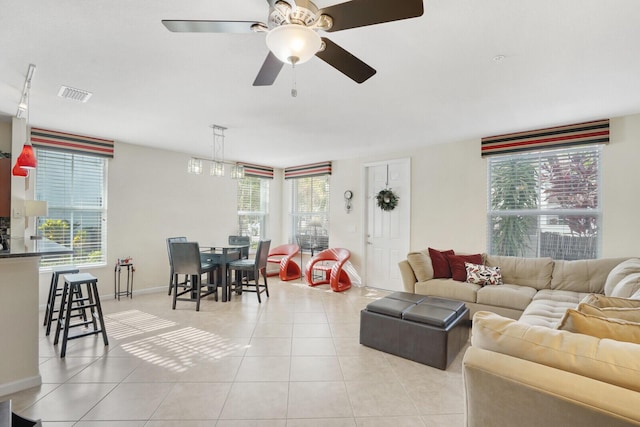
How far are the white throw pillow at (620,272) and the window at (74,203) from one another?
20.6ft

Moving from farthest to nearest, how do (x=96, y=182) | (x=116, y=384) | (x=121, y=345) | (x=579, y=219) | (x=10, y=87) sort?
(x=96, y=182), (x=579, y=219), (x=121, y=345), (x=10, y=87), (x=116, y=384)

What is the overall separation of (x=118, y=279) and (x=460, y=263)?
5.00 meters

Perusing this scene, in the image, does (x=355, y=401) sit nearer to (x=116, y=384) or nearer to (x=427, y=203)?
(x=116, y=384)

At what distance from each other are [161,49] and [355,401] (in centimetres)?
279

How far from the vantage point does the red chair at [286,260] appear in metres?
6.05

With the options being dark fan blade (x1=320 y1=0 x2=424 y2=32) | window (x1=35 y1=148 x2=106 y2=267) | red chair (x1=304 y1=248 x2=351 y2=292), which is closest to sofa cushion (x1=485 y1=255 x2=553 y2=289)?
red chair (x1=304 y1=248 x2=351 y2=292)

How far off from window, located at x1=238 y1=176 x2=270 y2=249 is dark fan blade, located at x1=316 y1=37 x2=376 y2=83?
4856mm

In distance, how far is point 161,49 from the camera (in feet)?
6.86

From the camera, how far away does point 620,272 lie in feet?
9.34

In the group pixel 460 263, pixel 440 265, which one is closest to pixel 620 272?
pixel 460 263

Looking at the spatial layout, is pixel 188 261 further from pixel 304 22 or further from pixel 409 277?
pixel 304 22

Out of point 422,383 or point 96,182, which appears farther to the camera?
point 96,182

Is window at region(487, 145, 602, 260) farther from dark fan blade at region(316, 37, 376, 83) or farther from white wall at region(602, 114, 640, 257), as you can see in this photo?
dark fan blade at region(316, 37, 376, 83)

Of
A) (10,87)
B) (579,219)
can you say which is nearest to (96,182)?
(10,87)
